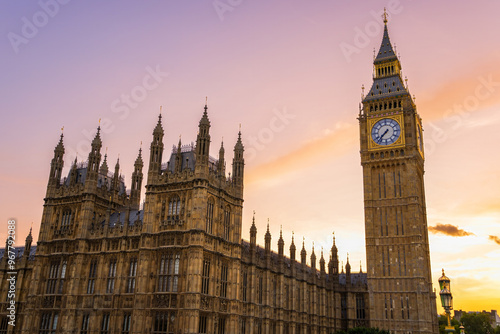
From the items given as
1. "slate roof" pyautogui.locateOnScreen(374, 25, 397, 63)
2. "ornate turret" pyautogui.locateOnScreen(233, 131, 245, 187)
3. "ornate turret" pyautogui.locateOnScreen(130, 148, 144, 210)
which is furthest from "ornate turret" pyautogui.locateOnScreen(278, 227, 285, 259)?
"slate roof" pyautogui.locateOnScreen(374, 25, 397, 63)

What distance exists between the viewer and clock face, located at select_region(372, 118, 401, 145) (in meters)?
96.9

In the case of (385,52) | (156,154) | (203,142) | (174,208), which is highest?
(385,52)

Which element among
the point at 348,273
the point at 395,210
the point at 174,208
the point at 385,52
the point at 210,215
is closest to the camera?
the point at 174,208

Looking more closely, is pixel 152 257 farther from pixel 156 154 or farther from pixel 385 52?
pixel 385 52

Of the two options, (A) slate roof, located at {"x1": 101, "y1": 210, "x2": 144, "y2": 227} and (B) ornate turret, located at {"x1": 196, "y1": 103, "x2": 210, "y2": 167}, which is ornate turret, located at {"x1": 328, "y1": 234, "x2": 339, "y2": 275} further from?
(B) ornate turret, located at {"x1": 196, "y1": 103, "x2": 210, "y2": 167}

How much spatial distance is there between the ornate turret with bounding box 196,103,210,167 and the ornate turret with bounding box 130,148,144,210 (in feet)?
56.4

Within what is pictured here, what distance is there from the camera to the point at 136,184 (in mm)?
74188

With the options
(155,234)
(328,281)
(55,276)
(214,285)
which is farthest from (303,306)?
(55,276)

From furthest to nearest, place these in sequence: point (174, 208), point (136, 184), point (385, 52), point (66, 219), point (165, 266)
→ point (385, 52) → point (136, 184) → point (66, 219) → point (174, 208) → point (165, 266)

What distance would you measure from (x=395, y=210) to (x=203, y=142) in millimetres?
49186

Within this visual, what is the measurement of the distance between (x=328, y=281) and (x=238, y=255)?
1610 inches

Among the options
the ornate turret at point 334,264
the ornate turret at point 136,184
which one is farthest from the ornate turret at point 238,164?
the ornate turret at point 334,264

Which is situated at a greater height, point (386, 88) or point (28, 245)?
point (386, 88)

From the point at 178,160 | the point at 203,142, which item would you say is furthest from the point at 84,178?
the point at 203,142
